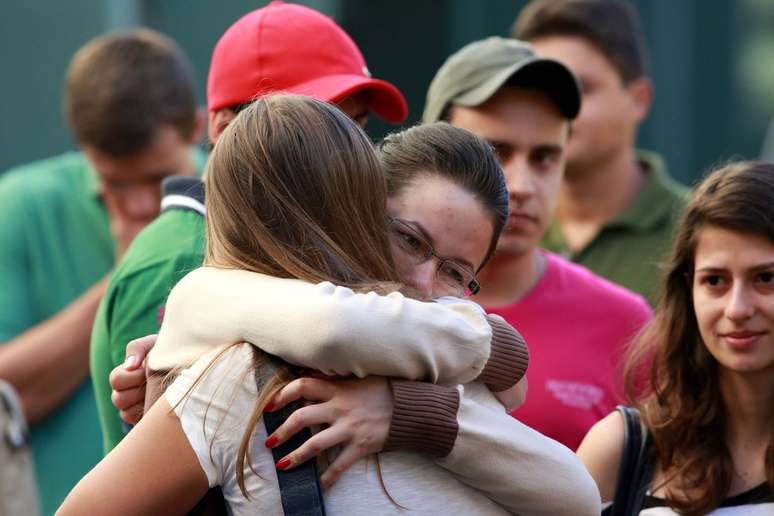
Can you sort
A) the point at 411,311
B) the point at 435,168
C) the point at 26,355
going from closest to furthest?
the point at 411,311, the point at 435,168, the point at 26,355

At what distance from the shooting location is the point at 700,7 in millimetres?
8789

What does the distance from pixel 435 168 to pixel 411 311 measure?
1.53ft

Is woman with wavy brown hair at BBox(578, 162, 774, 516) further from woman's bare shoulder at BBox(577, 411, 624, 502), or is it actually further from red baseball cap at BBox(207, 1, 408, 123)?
red baseball cap at BBox(207, 1, 408, 123)

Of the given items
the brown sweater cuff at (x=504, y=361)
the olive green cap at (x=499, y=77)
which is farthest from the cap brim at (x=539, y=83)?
the brown sweater cuff at (x=504, y=361)

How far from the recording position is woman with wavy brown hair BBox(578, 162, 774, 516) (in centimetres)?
272

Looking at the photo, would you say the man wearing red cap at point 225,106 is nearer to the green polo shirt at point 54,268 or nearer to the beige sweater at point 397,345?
the beige sweater at point 397,345

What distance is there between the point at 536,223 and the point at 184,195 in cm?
114

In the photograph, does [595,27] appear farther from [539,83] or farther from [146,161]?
[146,161]

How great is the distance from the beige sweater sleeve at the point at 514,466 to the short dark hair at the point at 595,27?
2928mm

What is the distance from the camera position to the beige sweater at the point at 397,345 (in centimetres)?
179

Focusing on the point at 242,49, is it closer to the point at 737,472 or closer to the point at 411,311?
the point at 411,311

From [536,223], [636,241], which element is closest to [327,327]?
[536,223]

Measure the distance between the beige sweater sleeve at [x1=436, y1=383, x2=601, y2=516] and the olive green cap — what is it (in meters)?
1.61

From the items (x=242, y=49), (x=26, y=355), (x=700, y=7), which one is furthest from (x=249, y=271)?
(x=700, y=7)
